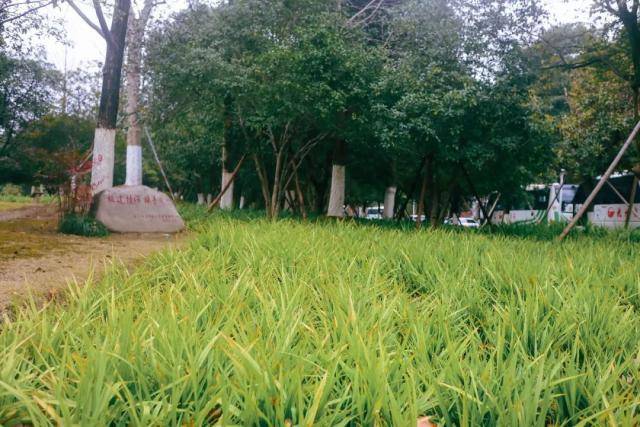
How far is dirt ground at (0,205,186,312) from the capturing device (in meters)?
4.44

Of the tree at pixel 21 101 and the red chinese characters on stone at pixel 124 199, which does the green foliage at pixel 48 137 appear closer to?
the tree at pixel 21 101

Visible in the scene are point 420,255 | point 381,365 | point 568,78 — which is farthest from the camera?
point 568,78

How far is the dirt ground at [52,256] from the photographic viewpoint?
4.44 meters

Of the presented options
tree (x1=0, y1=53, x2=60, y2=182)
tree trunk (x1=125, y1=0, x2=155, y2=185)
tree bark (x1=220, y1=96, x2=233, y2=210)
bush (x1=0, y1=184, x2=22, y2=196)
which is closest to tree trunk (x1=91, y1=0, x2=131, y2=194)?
tree trunk (x1=125, y1=0, x2=155, y2=185)

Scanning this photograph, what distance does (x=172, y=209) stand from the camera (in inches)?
444

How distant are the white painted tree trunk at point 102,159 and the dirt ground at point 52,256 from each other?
137cm

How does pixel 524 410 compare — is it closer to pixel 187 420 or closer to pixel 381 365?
pixel 381 365

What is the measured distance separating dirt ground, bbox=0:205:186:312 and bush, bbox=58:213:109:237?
189mm

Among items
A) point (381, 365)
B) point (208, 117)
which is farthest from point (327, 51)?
point (381, 365)

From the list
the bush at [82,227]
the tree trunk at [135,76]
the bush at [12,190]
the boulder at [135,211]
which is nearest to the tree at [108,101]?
the boulder at [135,211]

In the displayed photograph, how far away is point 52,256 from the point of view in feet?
21.5

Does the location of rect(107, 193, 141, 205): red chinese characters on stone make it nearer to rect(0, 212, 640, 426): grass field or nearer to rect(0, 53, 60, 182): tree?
rect(0, 212, 640, 426): grass field

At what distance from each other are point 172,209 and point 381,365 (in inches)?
398

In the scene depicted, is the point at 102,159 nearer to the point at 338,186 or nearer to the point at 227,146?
the point at 227,146
